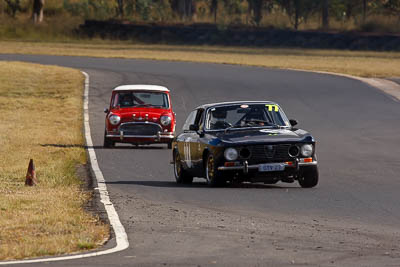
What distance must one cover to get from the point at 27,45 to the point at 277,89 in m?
38.1

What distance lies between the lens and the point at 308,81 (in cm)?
4444

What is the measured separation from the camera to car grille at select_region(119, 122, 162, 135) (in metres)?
24.7

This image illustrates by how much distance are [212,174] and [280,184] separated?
1.57 meters

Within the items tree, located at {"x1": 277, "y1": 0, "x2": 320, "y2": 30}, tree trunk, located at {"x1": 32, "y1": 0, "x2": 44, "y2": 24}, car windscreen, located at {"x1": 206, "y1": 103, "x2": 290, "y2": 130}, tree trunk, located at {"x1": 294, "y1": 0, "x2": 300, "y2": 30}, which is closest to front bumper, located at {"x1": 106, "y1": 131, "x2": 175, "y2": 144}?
car windscreen, located at {"x1": 206, "y1": 103, "x2": 290, "y2": 130}

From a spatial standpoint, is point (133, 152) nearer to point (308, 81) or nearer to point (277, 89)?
point (277, 89)

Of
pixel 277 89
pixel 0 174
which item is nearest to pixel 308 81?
pixel 277 89

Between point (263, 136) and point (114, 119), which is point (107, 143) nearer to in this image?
point (114, 119)

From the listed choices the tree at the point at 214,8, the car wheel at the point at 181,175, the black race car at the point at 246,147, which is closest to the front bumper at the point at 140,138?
the car wheel at the point at 181,175

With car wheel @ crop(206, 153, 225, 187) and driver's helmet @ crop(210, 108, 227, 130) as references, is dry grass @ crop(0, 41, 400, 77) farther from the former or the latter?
car wheel @ crop(206, 153, 225, 187)

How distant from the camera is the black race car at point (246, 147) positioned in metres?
15.3

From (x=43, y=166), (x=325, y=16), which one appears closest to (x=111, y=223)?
(x=43, y=166)

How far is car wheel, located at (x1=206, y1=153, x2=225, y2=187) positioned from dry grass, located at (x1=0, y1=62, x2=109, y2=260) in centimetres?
204

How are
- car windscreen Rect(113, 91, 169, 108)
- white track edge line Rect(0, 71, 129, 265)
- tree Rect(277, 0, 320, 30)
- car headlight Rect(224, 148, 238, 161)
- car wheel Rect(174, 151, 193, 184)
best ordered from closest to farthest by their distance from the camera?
1. white track edge line Rect(0, 71, 129, 265)
2. car headlight Rect(224, 148, 238, 161)
3. car wheel Rect(174, 151, 193, 184)
4. car windscreen Rect(113, 91, 169, 108)
5. tree Rect(277, 0, 320, 30)

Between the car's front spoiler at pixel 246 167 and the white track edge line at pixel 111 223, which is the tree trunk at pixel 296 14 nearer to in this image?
the white track edge line at pixel 111 223
